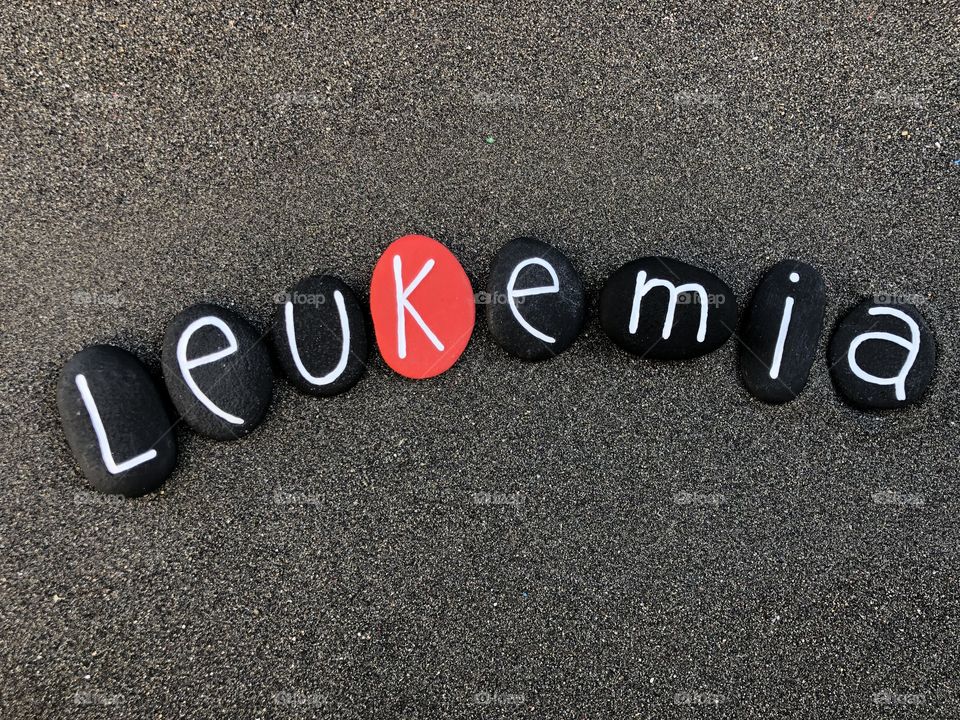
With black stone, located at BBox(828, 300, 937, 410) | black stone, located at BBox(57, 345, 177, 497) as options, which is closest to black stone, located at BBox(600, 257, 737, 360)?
black stone, located at BBox(828, 300, 937, 410)

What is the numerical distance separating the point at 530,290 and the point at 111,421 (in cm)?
69

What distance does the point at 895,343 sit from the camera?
3.25 ft

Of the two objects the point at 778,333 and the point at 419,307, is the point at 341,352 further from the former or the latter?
the point at 778,333

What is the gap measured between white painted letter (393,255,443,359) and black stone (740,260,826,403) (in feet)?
1.74

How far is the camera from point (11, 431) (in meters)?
0.92

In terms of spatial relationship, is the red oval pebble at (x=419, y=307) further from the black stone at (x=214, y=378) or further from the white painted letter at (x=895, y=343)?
the white painted letter at (x=895, y=343)

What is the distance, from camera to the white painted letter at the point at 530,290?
0.94m

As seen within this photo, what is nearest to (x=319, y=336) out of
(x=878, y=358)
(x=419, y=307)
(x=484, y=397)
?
(x=419, y=307)

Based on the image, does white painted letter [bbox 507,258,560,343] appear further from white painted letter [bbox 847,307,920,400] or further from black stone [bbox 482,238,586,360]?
white painted letter [bbox 847,307,920,400]

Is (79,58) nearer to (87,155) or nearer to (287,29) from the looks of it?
(87,155)

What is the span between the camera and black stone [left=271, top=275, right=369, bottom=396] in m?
0.93

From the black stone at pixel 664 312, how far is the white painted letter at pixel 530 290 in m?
0.09

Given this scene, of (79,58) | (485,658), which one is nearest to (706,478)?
(485,658)

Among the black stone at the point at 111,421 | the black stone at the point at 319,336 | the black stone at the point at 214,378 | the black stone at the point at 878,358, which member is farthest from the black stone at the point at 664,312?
the black stone at the point at 111,421
